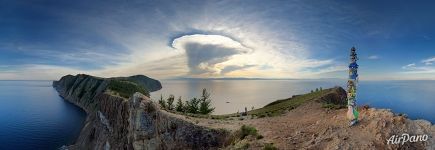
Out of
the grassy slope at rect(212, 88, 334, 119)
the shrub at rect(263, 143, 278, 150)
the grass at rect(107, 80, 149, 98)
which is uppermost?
the grass at rect(107, 80, 149, 98)

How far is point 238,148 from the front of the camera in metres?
27.5

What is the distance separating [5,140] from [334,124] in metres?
135

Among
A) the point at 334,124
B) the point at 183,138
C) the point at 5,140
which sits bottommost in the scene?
the point at 5,140

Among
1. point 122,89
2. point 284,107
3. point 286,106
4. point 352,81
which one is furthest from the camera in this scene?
point 122,89

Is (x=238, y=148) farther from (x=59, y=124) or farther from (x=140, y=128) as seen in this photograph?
(x=59, y=124)

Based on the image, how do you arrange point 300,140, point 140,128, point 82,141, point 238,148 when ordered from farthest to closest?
point 82,141 < point 140,128 < point 238,148 < point 300,140

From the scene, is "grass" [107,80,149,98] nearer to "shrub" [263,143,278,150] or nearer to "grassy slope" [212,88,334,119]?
"grassy slope" [212,88,334,119]

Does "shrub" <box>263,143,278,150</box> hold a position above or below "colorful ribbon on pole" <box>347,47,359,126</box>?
below

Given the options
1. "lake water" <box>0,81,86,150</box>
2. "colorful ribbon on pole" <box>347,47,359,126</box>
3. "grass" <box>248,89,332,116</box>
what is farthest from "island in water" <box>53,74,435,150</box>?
"lake water" <box>0,81,86,150</box>

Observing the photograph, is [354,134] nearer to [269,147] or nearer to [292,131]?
[269,147]

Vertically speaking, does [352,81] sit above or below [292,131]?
above

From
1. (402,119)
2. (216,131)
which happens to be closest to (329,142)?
(402,119)

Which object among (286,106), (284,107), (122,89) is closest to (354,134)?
(284,107)

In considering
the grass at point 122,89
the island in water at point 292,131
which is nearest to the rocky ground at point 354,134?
the island in water at point 292,131
